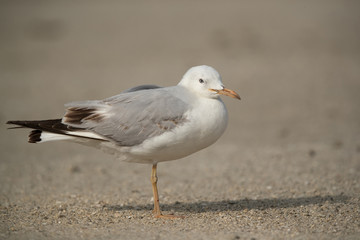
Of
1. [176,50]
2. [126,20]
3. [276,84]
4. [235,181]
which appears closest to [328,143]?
[235,181]

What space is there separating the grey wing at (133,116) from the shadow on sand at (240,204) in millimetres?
1198

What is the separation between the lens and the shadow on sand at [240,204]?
5836 mm

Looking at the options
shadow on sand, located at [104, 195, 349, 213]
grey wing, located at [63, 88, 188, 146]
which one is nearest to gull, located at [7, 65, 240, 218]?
grey wing, located at [63, 88, 188, 146]

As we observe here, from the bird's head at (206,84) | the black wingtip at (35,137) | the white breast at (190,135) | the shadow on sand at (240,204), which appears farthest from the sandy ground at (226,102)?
the bird's head at (206,84)

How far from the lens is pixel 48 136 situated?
521 cm

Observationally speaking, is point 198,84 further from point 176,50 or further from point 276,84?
point 176,50

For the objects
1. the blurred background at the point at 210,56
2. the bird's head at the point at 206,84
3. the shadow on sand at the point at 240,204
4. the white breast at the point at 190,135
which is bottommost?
the shadow on sand at the point at 240,204

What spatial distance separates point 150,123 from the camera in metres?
5.12

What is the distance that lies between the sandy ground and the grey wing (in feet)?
3.25

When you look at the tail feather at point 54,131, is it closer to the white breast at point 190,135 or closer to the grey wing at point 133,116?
the grey wing at point 133,116

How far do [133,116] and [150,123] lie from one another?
0.70 feet

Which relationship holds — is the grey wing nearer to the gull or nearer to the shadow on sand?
the gull

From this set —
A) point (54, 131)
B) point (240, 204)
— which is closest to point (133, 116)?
point (54, 131)

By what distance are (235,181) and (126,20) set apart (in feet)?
53.1
